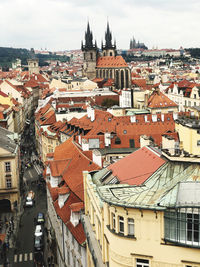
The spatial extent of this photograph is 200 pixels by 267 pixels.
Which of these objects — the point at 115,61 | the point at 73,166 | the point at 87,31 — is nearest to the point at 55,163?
the point at 73,166

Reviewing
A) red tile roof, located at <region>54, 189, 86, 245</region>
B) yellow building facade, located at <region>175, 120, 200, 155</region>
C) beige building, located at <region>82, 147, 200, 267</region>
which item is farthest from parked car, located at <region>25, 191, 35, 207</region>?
beige building, located at <region>82, 147, 200, 267</region>

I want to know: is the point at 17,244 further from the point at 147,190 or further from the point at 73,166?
the point at 147,190

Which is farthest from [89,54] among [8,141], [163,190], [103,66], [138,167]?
[163,190]

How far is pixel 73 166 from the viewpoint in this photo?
1575 inches

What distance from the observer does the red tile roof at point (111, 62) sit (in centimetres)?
18688

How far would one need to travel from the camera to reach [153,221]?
17.9 m

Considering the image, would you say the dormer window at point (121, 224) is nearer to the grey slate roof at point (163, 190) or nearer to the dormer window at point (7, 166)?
the grey slate roof at point (163, 190)

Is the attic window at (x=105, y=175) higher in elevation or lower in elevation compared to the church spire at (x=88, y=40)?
lower

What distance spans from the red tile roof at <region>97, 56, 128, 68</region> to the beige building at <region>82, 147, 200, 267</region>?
168234 mm

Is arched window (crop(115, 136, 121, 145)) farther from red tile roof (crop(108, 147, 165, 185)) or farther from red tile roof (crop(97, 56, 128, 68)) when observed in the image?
red tile roof (crop(97, 56, 128, 68))

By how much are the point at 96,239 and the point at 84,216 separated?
4.80 meters

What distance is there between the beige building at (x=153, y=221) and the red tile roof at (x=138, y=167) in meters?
1.25

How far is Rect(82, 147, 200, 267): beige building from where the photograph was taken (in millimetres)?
17484

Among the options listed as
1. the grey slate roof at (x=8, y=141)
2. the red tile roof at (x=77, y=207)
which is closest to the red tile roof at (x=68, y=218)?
the red tile roof at (x=77, y=207)
